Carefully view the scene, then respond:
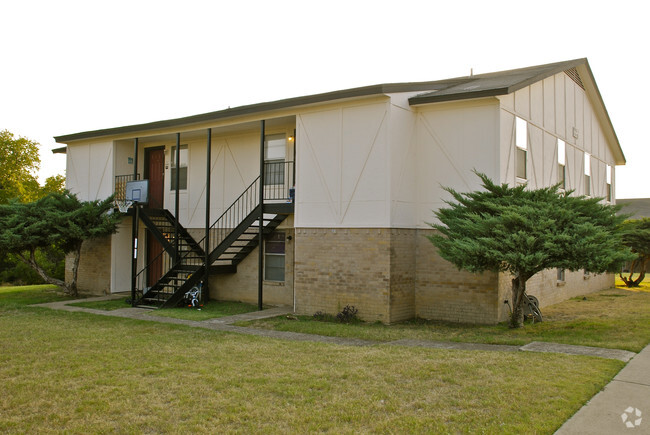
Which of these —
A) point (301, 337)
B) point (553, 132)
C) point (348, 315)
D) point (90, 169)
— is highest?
point (553, 132)

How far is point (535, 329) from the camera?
11.4 metres

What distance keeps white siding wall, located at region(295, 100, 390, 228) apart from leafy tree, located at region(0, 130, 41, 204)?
32575 millimetres

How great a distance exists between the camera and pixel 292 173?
1586cm

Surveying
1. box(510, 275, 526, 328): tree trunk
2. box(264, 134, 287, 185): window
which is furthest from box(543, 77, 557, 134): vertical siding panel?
box(264, 134, 287, 185): window

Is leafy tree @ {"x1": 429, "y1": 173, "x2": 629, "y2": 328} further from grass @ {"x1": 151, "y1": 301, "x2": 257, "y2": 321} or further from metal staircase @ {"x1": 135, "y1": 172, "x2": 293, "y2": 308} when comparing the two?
grass @ {"x1": 151, "y1": 301, "x2": 257, "y2": 321}

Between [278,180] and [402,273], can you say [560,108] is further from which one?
[278,180]

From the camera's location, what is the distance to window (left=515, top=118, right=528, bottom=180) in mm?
13820

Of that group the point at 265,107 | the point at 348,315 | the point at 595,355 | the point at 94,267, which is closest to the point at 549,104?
the point at 265,107

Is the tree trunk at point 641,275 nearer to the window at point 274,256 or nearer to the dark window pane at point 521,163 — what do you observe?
the dark window pane at point 521,163

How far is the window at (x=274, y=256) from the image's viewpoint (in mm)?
16062

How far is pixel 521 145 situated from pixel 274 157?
22.3 feet

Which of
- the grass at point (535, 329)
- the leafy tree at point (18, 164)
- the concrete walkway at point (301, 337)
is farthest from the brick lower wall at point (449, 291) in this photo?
the leafy tree at point (18, 164)

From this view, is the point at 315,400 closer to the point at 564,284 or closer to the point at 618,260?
the point at 618,260

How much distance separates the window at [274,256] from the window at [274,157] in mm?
1592
